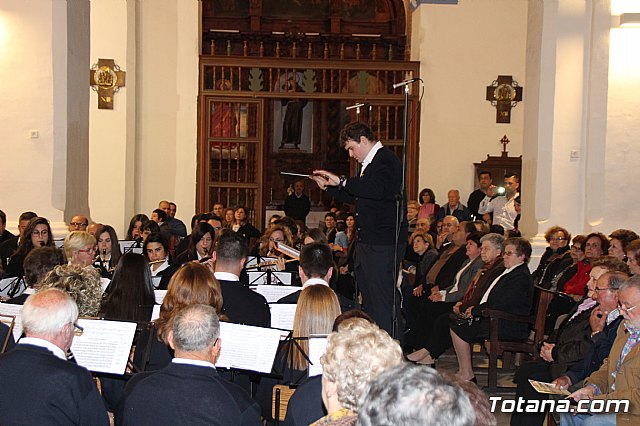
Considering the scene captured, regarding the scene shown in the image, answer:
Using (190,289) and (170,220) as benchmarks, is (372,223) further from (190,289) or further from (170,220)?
(170,220)

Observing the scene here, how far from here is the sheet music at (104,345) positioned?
14.5ft

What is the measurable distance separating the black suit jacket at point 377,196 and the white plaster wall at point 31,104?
3.88m

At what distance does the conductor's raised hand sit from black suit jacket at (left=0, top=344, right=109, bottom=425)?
299 centimetres

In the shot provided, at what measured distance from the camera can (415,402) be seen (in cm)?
196

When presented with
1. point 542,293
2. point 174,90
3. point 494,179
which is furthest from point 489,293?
point 174,90

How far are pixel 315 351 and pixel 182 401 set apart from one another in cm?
132

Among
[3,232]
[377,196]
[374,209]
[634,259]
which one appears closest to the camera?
[377,196]

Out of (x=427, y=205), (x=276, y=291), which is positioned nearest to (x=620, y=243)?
(x=276, y=291)

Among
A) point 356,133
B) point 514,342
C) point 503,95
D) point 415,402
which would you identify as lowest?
point 514,342

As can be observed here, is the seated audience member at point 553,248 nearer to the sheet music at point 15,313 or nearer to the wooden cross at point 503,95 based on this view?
the sheet music at point 15,313

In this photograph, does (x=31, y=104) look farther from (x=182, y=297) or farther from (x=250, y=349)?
(x=250, y=349)

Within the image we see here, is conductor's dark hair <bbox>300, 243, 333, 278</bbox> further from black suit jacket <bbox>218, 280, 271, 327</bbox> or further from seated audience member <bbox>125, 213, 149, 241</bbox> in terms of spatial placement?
seated audience member <bbox>125, 213, 149, 241</bbox>

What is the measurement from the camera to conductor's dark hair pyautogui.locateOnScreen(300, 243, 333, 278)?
19.4ft

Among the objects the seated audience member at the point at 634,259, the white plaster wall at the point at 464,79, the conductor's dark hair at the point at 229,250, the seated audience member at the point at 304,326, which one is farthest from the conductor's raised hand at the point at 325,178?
the white plaster wall at the point at 464,79
